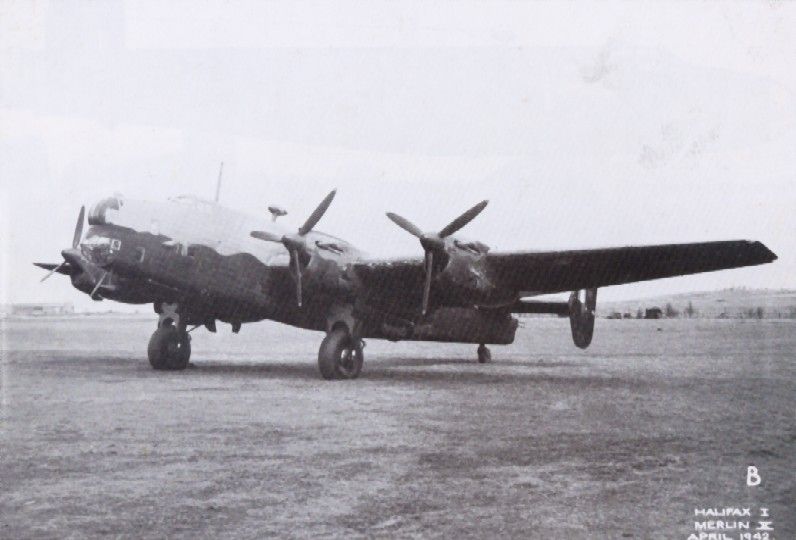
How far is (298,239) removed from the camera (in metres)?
15.4

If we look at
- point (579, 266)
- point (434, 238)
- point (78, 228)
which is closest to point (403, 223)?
point (434, 238)

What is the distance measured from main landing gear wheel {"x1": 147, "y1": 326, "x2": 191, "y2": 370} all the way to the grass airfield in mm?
3303

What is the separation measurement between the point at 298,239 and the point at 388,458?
8.89m

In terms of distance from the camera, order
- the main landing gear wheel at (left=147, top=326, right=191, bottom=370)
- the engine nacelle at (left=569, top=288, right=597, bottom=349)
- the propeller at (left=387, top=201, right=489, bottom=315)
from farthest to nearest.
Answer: the engine nacelle at (left=569, top=288, right=597, bottom=349), the main landing gear wheel at (left=147, top=326, right=191, bottom=370), the propeller at (left=387, top=201, right=489, bottom=315)

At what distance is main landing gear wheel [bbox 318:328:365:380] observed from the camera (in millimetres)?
15586

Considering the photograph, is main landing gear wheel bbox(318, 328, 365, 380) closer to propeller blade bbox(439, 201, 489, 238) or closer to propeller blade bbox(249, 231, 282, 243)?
Result: propeller blade bbox(249, 231, 282, 243)

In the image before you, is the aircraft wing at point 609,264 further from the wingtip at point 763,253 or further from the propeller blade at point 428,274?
the propeller blade at point 428,274

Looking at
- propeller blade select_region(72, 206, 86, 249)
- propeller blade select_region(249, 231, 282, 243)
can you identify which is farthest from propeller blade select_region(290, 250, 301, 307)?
propeller blade select_region(72, 206, 86, 249)

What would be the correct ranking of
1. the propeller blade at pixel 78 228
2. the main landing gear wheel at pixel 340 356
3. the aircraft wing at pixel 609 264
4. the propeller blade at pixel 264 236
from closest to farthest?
1. the aircraft wing at pixel 609 264
2. the main landing gear wheel at pixel 340 356
3. the propeller blade at pixel 264 236
4. the propeller blade at pixel 78 228

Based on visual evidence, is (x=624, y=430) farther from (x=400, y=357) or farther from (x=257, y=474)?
(x=400, y=357)

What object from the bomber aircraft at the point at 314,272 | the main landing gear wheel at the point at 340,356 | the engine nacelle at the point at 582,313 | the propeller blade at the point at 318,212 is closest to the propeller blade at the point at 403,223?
the bomber aircraft at the point at 314,272

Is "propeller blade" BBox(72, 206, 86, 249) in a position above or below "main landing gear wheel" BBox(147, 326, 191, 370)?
above

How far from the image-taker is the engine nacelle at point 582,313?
69.1 ft

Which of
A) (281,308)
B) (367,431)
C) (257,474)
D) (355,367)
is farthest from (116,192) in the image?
(257,474)
